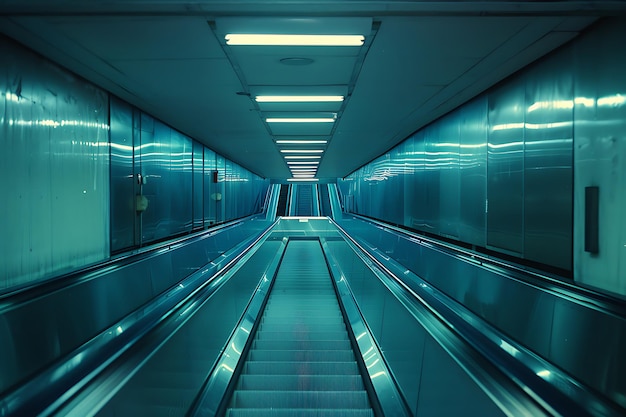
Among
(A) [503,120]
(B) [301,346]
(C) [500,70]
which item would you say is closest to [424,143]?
(A) [503,120]

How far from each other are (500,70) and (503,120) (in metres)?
0.80

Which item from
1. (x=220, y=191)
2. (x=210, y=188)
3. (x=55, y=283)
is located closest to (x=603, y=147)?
(x=55, y=283)

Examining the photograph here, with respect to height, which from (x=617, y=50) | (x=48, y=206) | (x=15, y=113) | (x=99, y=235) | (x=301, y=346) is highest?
(x=617, y=50)

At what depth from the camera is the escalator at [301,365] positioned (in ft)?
14.7

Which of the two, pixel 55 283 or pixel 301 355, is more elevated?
pixel 55 283

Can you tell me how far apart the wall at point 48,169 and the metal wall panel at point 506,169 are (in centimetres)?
495

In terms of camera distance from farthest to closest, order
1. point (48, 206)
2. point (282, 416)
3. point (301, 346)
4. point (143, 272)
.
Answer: point (301, 346) < point (143, 272) < point (48, 206) < point (282, 416)

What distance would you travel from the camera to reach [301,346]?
21.3ft

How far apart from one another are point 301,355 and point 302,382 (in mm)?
1072

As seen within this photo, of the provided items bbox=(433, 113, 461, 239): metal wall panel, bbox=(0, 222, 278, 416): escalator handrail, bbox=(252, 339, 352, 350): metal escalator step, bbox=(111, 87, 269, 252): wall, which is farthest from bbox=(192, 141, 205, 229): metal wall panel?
bbox=(0, 222, 278, 416): escalator handrail

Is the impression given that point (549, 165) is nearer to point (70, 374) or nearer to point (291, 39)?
point (291, 39)

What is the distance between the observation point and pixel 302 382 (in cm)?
496

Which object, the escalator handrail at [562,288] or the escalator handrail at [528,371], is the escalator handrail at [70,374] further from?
the escalator handrail at [562,288]

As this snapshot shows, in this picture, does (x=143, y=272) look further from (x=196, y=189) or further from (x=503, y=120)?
(x=196, y=189)
